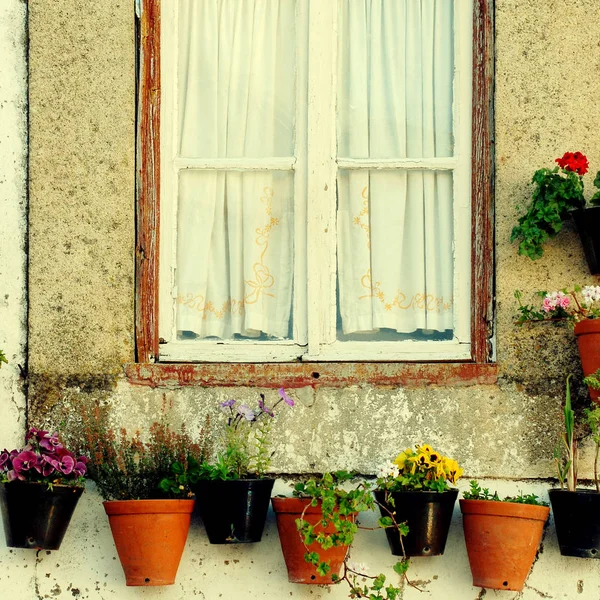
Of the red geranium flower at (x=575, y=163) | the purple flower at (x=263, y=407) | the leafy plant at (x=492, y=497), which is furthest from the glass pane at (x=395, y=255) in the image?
the leafy plant at (x=492, y=497)

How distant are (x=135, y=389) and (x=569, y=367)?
5.34 feet

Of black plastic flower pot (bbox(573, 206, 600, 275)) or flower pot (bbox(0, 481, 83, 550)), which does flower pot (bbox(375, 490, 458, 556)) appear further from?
flower pot (bbox(0, 481, 83, 550))

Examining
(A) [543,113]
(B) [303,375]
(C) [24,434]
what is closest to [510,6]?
(A) [543,113]

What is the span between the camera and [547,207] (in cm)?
464

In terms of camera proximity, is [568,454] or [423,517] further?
[568,454]

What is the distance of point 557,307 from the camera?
15.1 ft

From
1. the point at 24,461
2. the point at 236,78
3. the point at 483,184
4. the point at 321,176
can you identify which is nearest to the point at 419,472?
the point at 483,184

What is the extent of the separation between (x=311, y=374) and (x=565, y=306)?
3.18 feet

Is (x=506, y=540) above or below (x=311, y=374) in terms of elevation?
below

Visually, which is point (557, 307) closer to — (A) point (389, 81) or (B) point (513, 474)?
(B) point (513, 474)

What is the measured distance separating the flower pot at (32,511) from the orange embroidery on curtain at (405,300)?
140cm

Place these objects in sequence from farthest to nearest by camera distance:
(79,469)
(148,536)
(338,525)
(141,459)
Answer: (141,459) < (79,469) < (148,536) < (338,525)

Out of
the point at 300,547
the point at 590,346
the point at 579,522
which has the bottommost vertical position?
the point at 300,547

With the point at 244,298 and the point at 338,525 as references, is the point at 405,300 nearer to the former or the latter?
the point at 244,298
